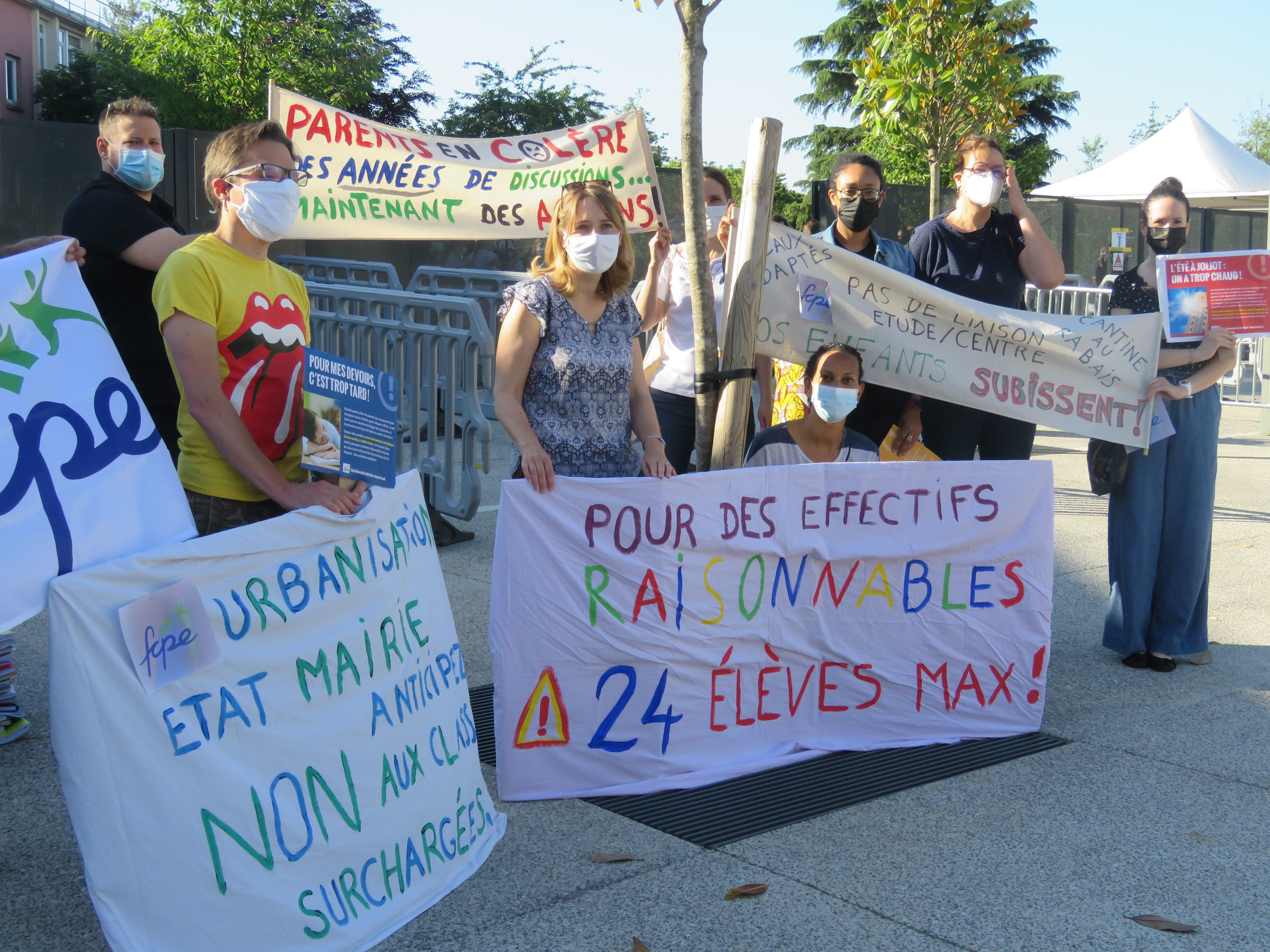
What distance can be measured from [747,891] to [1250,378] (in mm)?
17127

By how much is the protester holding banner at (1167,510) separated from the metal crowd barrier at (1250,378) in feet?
19.8

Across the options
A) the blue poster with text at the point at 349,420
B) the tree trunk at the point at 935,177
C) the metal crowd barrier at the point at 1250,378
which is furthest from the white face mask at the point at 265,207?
the tree trunk at the point at 935,177

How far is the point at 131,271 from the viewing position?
379 centimetres

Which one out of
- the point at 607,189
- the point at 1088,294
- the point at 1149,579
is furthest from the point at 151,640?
the point at 1088,294

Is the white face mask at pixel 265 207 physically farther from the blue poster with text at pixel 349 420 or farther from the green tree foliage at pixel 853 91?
the green tree foliage at pixel 853 91

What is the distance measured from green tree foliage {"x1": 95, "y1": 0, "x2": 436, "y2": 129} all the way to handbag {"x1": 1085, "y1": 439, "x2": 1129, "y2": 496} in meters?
24.0

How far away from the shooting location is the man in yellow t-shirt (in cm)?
294

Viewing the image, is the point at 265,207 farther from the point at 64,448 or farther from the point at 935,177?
the point at 935,177

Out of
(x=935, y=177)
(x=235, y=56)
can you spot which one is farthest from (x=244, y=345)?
(x=235, y=56)

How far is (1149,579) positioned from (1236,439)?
8.45m

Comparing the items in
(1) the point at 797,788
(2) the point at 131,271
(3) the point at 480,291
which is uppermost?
(3) the point at 480,291

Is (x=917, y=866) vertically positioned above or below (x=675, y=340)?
below

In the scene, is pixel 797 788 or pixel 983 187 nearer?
pixel 797 788

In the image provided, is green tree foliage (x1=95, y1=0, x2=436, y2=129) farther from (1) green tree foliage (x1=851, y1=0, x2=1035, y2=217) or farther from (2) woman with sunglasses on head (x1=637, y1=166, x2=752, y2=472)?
(2) woman with sunglasses on head (x1=637, y1=166, x2=752, y2=472)
